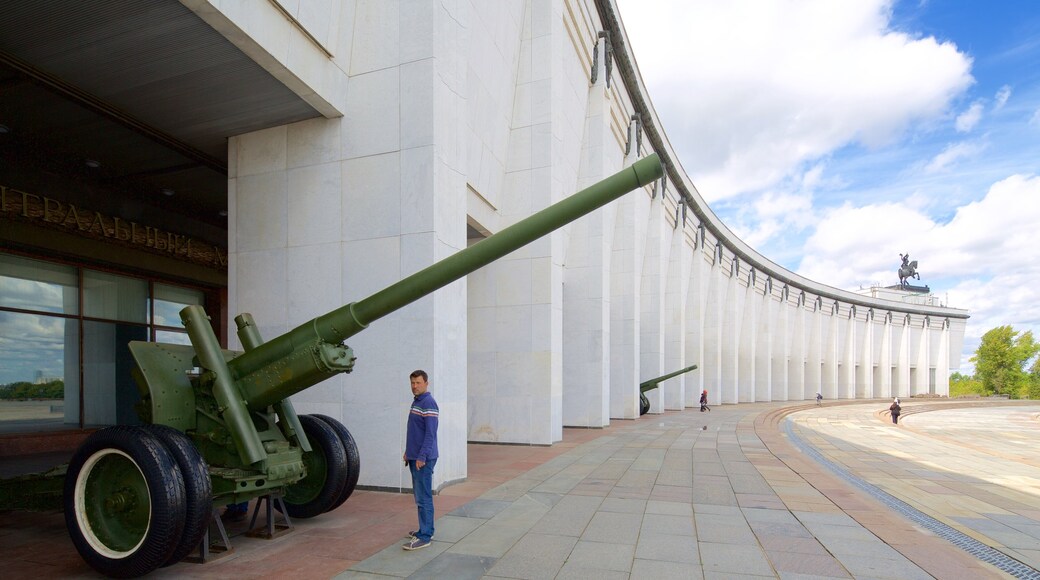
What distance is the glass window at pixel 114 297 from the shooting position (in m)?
13.0

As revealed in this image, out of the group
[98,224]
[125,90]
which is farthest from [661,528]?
[98,224]

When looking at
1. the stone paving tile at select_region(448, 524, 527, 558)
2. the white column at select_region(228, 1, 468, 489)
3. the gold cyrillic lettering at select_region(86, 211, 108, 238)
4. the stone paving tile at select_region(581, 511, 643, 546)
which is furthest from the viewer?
the gold cyrillic lettering at select_region(86, 211, 108, 238)

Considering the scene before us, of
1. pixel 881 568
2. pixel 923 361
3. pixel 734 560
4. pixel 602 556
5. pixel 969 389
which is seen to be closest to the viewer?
pixel 881 568

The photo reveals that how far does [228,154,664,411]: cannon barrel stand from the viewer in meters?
4.81

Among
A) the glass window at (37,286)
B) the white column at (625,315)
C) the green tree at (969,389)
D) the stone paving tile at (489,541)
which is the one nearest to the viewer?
the stone paving tile at (489,541)

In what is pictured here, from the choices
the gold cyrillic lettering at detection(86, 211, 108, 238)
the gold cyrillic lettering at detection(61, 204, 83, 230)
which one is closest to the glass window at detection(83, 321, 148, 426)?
the gold cyrillic lettering at detection(86, 211, 108, 238)

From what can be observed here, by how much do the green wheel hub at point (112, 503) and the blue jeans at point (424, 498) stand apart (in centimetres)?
217

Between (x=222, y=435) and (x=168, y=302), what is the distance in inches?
484

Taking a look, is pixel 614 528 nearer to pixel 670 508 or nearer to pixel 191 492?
pixel 670 508

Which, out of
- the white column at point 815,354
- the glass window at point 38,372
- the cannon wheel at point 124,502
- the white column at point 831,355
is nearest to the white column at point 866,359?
the white column at point 831,355

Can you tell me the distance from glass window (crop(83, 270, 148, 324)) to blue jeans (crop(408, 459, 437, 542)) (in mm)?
11819

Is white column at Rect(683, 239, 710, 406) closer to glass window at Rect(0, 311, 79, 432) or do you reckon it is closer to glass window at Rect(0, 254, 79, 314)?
glass window at Rect(0, 311, 79, 432)

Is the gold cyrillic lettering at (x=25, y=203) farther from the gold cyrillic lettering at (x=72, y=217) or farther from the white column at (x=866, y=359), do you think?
the white column at (x=866, y=359)

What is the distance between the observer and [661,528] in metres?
6.13
